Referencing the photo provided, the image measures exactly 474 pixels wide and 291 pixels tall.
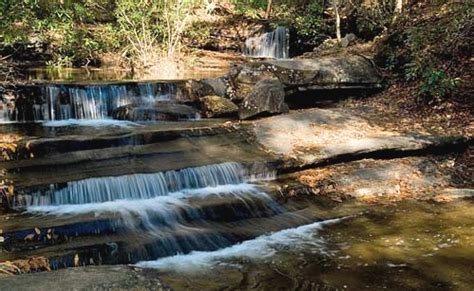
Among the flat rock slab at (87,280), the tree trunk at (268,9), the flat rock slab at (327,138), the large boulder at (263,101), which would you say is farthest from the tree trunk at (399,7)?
the flat rock slab at (87,280)

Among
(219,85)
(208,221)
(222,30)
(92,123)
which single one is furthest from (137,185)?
(222,30)

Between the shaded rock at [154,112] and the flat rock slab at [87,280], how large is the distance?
7.33 meters

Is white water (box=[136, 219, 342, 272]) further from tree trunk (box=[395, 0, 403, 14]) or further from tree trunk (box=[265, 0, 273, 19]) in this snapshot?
tree trunk (box=[265, 0, 273, 19])

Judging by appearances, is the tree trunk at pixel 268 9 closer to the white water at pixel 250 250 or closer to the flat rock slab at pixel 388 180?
the flat rock slab at pixel 388 180

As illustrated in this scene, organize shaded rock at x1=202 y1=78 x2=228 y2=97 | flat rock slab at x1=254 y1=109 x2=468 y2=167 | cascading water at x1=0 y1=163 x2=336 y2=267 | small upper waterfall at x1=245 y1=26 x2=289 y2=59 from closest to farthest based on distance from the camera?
cascading water at x1=0 y1=163 x2=336 y2=267 < flat rock slab at x1=254 y1=109 x2=468 y2=167 < shaded rock at x1=202 y1=78 x2=228 y2=97 < small upper waterfall at x1=245 y1=26 x2=289 y2=59

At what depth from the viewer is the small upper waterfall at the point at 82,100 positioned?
411 inches

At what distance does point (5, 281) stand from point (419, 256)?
4.39 metres

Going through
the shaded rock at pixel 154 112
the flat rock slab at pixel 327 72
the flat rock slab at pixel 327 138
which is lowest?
the flat rock slab at pixel 327 138

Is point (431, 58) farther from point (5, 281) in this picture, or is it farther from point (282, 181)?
point (5, 281)

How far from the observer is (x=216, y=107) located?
35.4 ft

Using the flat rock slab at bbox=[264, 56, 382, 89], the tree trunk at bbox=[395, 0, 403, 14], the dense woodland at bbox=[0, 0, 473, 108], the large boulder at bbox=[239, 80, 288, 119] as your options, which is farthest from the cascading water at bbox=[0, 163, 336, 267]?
the tree trunk at bbox=[395, 0, 403, 14]

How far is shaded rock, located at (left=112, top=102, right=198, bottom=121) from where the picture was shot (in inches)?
411

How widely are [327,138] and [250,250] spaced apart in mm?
3848

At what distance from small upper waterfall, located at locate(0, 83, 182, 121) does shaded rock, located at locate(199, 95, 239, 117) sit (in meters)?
1.26
